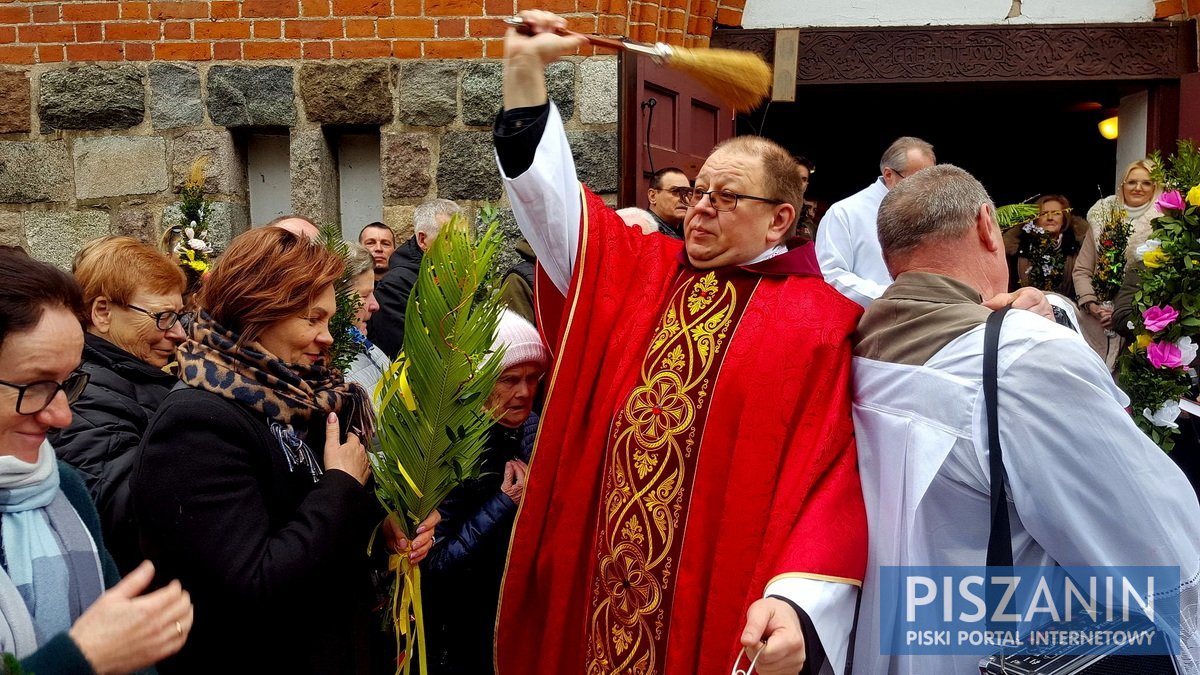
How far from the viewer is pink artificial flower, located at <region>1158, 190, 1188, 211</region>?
14.5 ft

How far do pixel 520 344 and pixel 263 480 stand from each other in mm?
883

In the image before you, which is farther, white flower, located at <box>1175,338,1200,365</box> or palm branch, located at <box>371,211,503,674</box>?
white flower, located at <box>1175,338,1200,365</box>

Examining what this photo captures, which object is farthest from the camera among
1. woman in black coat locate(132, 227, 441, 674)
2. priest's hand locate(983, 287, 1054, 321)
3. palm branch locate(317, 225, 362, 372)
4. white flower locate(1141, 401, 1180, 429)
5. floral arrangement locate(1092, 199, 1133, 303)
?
floral arrangement locate(1092, 199, 1133, 303)

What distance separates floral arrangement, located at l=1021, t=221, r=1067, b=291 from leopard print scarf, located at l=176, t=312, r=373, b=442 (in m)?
6.24

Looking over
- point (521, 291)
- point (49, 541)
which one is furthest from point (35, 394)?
point (521, 291)

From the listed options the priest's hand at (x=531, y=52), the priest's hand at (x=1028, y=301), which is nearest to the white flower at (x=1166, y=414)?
the priest's hand at (x=1028, y=301)

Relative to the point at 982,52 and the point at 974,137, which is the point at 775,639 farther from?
the point at 974,137

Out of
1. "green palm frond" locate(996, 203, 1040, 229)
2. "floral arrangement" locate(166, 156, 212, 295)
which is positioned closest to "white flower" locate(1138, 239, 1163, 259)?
"green palm frond" locate(996, 203, 1040, 229)

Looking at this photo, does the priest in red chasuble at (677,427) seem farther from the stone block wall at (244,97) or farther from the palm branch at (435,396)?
Answer: the stone block wall at (244,97)

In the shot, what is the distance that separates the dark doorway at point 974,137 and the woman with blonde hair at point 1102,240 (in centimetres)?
263

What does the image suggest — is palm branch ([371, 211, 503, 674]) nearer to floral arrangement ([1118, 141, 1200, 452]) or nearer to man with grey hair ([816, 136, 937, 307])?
man with grey hair ([816, 136, 937, 307])

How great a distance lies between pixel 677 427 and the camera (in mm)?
2525

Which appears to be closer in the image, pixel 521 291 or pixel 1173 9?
pixel 521 291

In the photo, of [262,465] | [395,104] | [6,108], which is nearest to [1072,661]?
[262,465]
